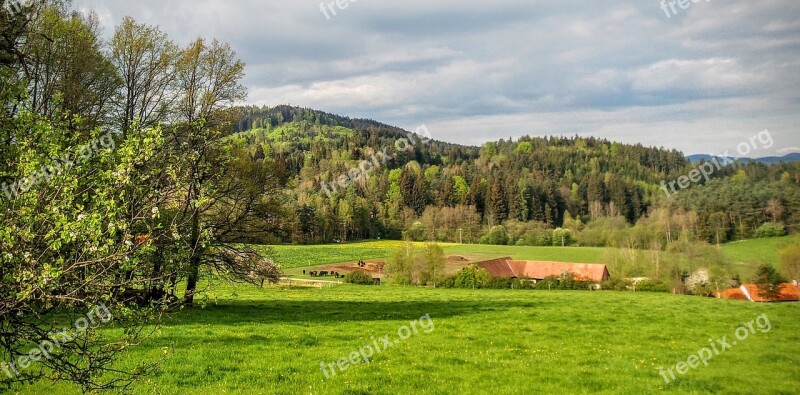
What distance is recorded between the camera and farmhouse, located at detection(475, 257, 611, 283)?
177 feet

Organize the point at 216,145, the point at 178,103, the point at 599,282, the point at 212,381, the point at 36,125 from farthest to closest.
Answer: the point at 599,282 → the point at 178,103 → the point at 216,145 → the point at 212,381 → the point at 36,125

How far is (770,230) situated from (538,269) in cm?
3927

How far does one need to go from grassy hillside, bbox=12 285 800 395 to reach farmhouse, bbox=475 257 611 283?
2835 centimetres

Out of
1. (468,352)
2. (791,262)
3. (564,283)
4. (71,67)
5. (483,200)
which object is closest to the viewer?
(468,352)

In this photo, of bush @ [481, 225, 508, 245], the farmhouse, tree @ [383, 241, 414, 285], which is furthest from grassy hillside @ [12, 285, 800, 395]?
bush @ [481, 225, 508, 245]

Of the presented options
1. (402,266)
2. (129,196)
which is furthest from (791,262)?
(402,266)

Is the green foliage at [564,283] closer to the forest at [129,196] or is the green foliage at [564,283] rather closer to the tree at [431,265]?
the forest at [129,196]

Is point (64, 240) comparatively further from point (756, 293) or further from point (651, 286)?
point (651, 286)

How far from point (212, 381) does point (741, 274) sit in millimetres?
41311

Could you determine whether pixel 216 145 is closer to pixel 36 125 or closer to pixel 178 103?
pixel 178 103

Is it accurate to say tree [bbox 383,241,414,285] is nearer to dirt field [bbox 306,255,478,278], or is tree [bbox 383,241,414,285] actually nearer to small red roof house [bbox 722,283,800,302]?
dirt field [bbox 306,255,478,278]

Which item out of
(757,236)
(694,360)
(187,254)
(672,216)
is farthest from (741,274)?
(187,254)

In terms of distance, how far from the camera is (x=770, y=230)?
83.2 feet

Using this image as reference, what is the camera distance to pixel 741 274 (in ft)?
122
